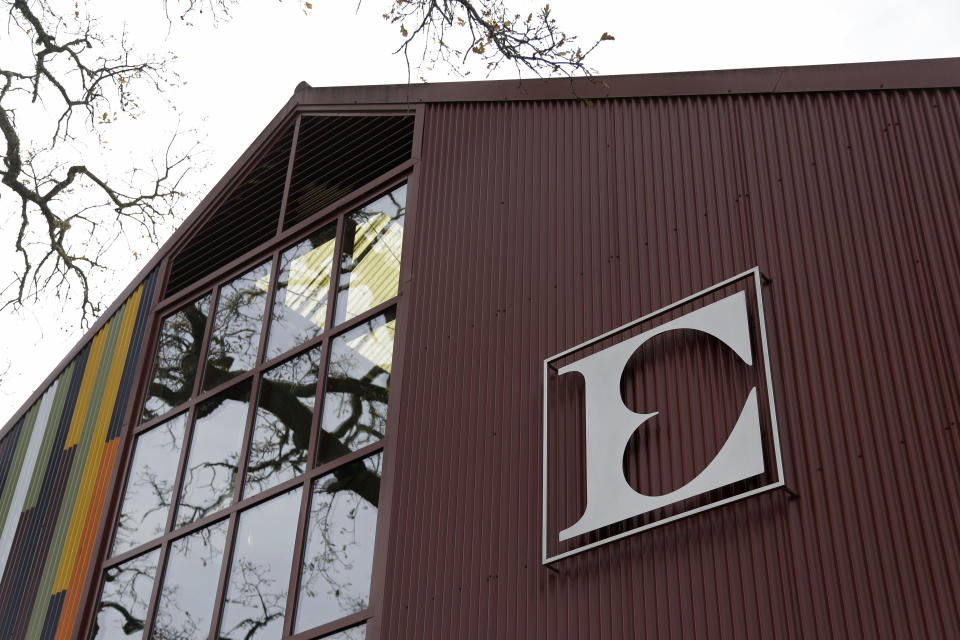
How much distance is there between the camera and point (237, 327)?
40.4 ft

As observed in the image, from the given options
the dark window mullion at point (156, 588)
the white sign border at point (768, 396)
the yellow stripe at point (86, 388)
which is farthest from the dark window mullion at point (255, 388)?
the yellow stripe at point (86, 388)

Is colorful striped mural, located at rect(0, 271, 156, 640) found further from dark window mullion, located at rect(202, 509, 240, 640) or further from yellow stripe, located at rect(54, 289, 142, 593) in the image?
dark window mullion, located at rect(202, 509, 240, 640)

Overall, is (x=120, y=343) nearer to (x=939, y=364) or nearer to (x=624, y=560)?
(x=624, y=560)

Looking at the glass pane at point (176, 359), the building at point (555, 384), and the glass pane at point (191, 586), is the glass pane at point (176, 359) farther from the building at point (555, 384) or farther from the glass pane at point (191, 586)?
the glass pane at point (191, 586)

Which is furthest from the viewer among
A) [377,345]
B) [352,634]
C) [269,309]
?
[269,309]

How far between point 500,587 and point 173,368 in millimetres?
6714

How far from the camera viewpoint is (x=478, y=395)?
9070 mm

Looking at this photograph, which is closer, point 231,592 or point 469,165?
point 231,592

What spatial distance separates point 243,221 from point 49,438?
4763 mm

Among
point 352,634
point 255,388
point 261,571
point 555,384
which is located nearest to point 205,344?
point 255,388

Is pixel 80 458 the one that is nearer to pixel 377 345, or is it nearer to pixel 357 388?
pixel 357 388

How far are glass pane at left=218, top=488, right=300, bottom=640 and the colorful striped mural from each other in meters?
2.83

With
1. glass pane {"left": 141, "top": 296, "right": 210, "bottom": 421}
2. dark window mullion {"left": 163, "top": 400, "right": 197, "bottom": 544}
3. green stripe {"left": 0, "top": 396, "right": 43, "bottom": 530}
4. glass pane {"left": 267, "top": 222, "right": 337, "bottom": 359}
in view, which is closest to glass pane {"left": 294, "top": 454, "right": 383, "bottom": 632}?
glass pane {"left": 267, "top": 222, "right": 337, "bottom": 359}

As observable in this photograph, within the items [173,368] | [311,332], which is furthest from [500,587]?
[173,368]
